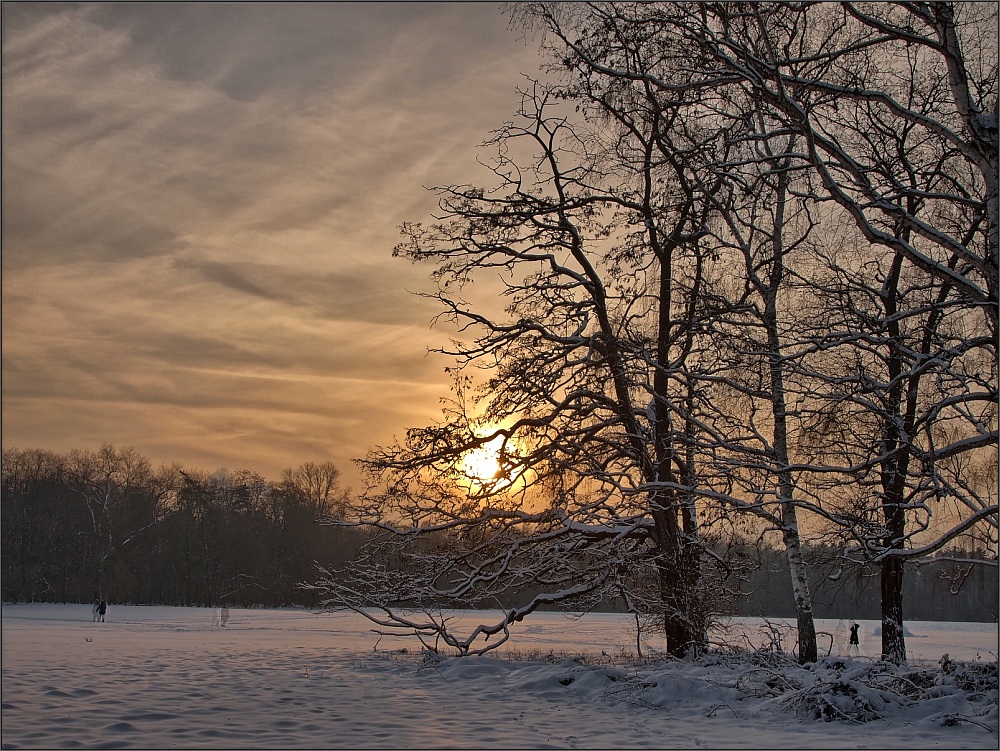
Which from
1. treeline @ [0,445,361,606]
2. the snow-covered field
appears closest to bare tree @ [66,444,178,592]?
treeline @ [0,445,361,606]

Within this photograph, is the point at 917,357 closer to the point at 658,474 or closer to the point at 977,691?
the point at 977,691

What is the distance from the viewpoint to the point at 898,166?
13.4 metres

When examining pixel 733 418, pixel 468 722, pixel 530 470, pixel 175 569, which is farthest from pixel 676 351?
pixel 175 569

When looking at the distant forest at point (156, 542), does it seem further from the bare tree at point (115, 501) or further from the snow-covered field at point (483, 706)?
the snow-covered field at point (483, 706)

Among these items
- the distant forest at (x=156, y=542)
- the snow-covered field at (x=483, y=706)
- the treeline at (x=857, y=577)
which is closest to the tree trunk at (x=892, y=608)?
the treeline at (x=857, y=577)

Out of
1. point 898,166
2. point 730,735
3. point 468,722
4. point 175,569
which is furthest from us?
point 175,569

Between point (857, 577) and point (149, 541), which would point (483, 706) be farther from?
point (149, 541)

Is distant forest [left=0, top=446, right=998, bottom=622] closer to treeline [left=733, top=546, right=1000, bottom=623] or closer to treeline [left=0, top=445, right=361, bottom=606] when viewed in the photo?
treeline [left=0, top=445, right=361, bottom=606]

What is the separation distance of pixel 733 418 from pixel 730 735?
23.1 ft

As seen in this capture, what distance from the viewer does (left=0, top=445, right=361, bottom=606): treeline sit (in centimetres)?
6544

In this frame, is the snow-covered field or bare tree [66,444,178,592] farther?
bare tree [66,444,178,592]

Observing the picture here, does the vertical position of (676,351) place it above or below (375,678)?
above

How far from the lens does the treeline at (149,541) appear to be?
65438mm

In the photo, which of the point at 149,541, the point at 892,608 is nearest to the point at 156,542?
the point at 149,541
